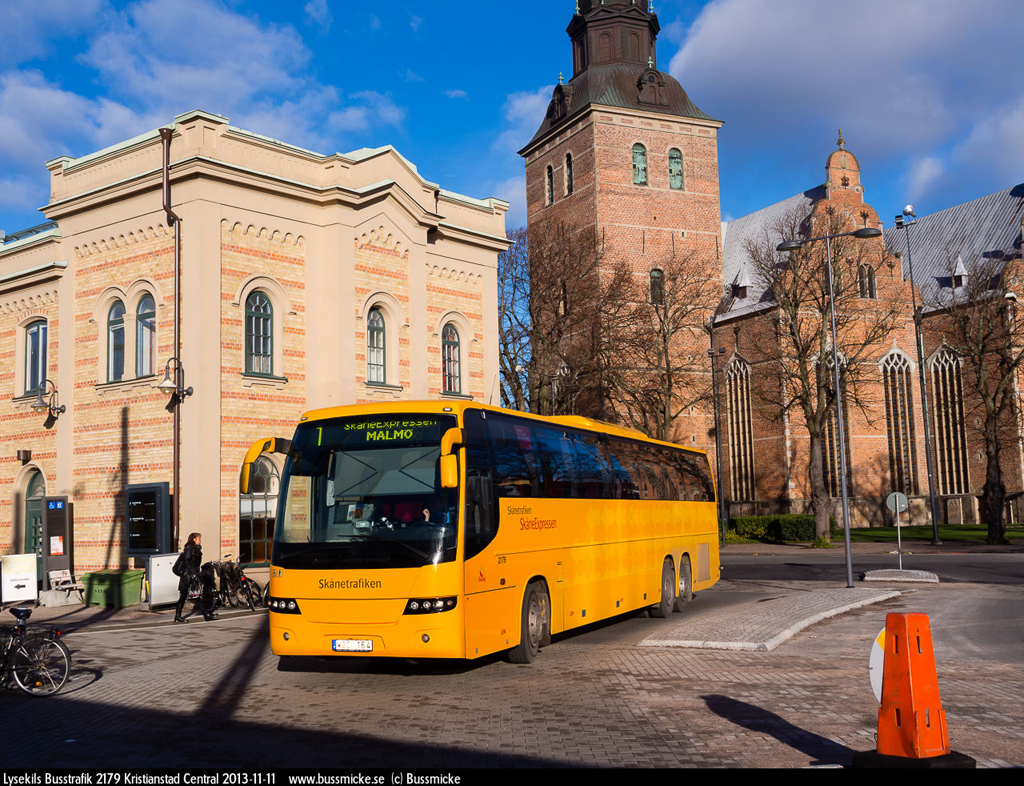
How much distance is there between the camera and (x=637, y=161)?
53.6m

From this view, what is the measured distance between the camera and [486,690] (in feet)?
33.7

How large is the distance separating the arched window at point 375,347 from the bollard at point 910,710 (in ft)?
62.0

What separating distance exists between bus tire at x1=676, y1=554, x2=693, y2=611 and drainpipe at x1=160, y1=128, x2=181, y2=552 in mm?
10335

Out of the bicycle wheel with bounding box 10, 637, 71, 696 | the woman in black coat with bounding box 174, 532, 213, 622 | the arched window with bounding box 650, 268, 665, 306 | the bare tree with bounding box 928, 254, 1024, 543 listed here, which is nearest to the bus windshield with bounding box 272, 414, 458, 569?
the bicycle wheel with bounding box 10, 637, 71, 696

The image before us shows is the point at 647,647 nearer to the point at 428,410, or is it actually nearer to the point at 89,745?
the point at 428,410

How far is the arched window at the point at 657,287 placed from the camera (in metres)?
47.4

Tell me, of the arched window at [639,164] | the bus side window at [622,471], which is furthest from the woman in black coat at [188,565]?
the arched window at [639,164]

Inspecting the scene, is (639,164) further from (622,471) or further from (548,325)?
(622,471)

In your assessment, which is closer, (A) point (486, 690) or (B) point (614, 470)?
(A) point (486, 690)

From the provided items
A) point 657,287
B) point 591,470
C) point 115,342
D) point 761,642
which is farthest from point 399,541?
point 657,287

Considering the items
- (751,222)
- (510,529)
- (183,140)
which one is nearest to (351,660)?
(510,529)

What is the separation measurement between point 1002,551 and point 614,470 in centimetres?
2370

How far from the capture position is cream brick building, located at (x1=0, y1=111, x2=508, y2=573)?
21.2 m

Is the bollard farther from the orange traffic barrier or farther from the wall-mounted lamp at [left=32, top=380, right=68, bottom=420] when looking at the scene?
the wall-mounted lamp at [left=32, top=380, right=68, bottom=420]
